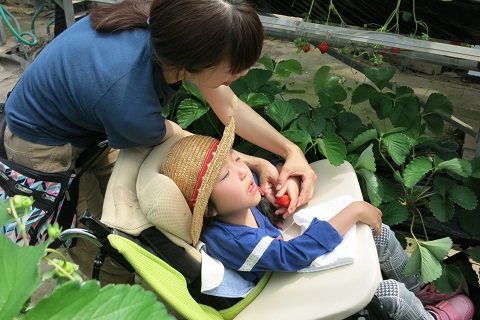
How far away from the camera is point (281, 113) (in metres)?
2.20

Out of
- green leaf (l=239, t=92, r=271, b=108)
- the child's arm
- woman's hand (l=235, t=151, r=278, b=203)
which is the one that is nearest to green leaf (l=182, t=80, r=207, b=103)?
green leaf (l=239, t=92, r=271, b=108)

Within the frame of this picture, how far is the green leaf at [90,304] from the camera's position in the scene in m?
0.39

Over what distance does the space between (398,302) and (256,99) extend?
40.0 inches

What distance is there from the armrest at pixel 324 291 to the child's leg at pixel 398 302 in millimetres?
237

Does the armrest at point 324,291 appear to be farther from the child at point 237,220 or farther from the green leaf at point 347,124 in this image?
the green leaf at point 347,124

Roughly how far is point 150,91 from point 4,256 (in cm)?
102

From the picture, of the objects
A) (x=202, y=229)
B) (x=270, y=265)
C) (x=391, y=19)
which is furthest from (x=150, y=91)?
(x=391, y=19)

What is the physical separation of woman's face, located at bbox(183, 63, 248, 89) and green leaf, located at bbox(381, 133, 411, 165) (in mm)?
868

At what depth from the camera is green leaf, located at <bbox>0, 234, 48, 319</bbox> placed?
1.27ft

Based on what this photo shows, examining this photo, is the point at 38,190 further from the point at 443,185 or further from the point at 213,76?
the point at 443,185

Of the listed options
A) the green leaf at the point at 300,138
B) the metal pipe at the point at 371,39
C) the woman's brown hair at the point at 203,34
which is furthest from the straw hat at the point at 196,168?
the metal pipe at the point at 371,39

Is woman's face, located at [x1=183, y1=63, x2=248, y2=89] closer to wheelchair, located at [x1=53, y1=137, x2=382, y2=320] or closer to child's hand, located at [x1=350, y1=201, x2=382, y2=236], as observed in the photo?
wheelchair, located at [x1=53, y1=137, x2=382, y2=320]

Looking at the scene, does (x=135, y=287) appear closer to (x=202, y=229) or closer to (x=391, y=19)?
(x=202, y=229)

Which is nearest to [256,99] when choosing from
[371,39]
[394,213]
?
[371,39]
